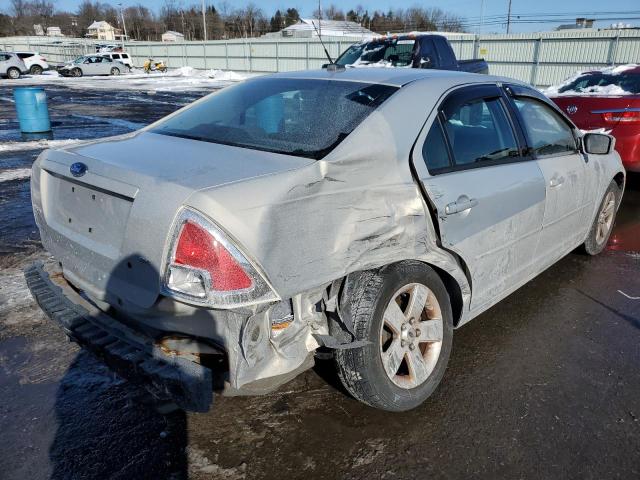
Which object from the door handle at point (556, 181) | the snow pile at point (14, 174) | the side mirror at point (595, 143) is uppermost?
the side mirror at point (595, 143)

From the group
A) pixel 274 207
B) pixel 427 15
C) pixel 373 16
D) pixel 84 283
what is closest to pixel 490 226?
pixel 274 207

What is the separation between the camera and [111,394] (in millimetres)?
2830

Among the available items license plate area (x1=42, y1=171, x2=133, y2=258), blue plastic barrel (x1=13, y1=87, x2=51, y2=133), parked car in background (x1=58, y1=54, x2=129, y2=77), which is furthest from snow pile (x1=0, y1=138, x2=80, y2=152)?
parked car in background (x1=58, y1=54, x2=129, y2=77)

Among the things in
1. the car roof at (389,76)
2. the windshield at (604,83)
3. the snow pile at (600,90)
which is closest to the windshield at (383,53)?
the snow pile at (600,90)

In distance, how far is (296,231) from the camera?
2094 mm

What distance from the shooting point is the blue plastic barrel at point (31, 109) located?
11383 mm

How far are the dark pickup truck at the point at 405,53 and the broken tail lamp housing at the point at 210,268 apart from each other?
8.90 meters

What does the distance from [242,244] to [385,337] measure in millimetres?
1054

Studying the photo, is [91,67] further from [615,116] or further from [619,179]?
[619,179]

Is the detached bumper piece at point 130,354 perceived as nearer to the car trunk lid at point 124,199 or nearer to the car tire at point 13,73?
the car trunk lid at point 124,199

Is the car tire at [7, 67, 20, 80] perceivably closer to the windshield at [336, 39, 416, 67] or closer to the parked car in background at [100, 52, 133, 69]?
the parked car in background at [100, 52, 133, 69]

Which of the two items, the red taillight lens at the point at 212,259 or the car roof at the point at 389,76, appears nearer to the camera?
the red taillight lens at the point at 212,259

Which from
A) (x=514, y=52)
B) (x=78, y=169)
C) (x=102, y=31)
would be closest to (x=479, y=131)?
(x=78, y=169)

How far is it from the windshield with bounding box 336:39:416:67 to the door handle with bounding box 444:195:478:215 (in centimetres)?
815
